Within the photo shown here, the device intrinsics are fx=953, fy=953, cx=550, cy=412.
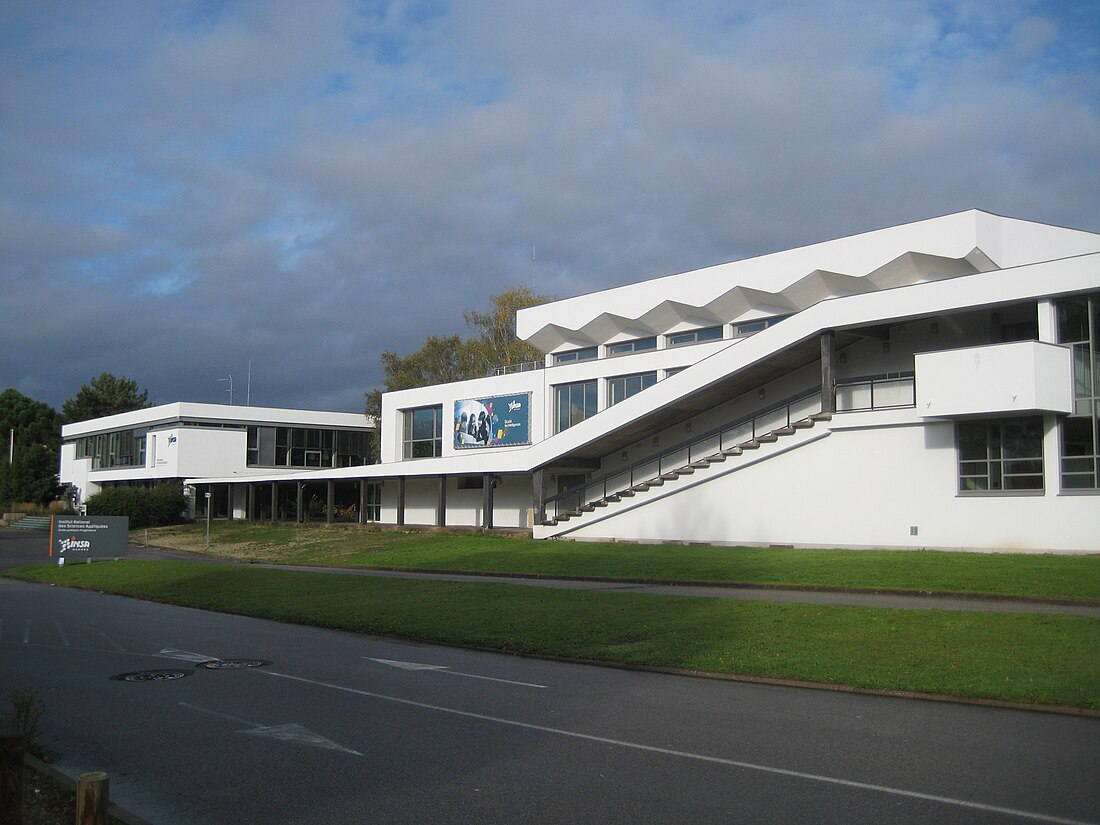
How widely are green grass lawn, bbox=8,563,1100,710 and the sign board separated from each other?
45.7ft

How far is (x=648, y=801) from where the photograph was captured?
6.79 metres

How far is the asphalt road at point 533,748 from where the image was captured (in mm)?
6723

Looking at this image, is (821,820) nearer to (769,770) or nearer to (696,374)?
(769,770)

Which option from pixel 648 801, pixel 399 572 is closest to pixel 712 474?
pixel 399 572

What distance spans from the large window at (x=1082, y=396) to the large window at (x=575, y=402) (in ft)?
69.3

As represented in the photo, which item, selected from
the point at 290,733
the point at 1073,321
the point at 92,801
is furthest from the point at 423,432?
the point at 92,801

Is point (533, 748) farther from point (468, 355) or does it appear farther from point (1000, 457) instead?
point (468, 355)

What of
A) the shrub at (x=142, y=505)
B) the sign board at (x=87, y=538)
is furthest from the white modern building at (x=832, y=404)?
the shrub at (x=142, y=505)

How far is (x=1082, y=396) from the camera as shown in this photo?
24844mm

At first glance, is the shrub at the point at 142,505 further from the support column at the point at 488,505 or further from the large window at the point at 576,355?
the support column at the point at 488,505

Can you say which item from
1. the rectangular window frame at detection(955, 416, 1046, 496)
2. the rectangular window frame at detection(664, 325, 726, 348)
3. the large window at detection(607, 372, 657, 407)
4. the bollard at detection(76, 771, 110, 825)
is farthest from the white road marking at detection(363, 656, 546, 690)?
the rectangular window frame at detection(664, 325, 726, 348)

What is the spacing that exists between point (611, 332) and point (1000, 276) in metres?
21.6

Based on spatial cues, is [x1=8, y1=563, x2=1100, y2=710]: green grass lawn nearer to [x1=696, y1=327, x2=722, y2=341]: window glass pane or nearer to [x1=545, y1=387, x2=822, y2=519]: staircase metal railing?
[x1=545, y1=387, x2=822, y2=519]: staircase metal railing

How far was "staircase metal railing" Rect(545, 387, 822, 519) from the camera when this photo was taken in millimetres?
33156
